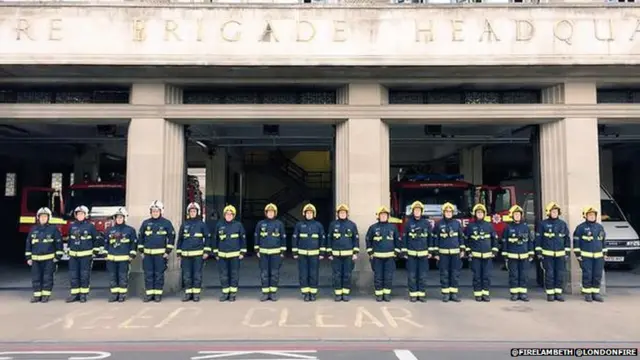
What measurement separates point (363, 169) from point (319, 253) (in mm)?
2022

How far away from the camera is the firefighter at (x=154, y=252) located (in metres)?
9.35

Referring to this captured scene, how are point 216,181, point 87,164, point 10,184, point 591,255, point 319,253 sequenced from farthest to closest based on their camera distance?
1. point 216,181
2. point 10,184
3. point 87,164
4. point 319,253
5. point 591,255

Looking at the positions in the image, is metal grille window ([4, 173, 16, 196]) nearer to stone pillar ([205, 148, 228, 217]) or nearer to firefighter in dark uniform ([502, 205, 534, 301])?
stone pillar ([205, 148, 228, 217])

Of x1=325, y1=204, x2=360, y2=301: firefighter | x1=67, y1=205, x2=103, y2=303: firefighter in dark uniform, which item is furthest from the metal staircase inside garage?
x1=67, y1=205, x2=103, y2=303: firefighter in dark uniform

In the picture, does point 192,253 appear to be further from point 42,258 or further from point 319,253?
point 42,258

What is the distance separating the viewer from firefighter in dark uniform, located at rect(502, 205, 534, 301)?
9.46 metres

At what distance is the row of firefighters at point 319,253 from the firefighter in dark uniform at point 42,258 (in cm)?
2

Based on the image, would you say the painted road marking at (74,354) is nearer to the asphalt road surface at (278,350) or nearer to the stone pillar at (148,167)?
the asphalt road surface at (278,350)

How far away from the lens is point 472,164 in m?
19.2

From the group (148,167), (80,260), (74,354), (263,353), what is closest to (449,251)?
(263,353)

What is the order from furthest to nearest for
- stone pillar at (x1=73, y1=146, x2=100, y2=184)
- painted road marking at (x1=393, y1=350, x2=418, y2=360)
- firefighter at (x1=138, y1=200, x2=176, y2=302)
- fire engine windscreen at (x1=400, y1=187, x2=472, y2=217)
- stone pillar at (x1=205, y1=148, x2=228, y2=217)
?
1. stone pillar at (x1=205, y1=148, x2=228, y2=217)
2. stone pillar at (x1=73, y1=146, x2=100, y2=184)
3. fire engine windscreen at (x1=400, y1=187, x2=472, y2=217)
4. firefighter at (x1=138, y1=200, x2=176, y2=302)
5. painted road marking at (x1=393, y1=350, x2=418, y2=360)

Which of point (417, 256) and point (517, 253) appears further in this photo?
point (517, 253)

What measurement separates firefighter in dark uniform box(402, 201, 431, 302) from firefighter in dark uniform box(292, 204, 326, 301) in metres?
1.72

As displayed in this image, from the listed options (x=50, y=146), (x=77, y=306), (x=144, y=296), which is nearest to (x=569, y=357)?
(x=144, y=296)
